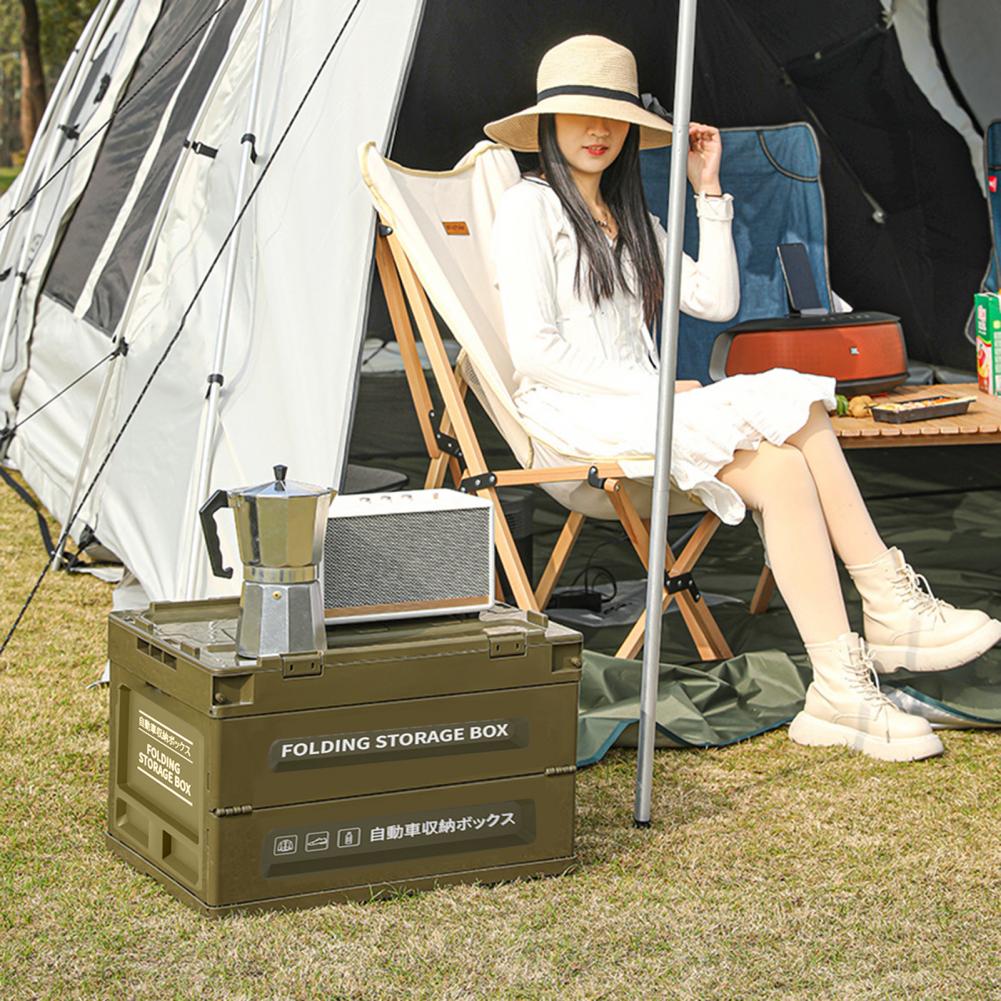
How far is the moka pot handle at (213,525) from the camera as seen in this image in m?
2.35

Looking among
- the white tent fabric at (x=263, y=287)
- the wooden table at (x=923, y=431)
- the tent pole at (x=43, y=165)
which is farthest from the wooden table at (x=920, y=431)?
the tent pole at (x=43, y=165)

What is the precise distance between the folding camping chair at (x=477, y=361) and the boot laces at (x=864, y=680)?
1.45ft

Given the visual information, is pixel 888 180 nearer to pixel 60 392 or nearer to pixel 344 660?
pixel 60 392

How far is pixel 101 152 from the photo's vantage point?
492 cm

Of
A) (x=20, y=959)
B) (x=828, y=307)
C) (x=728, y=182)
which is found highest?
(x=728, y=182)

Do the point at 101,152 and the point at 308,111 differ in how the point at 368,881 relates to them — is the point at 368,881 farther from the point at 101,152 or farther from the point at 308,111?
the point at 101,152

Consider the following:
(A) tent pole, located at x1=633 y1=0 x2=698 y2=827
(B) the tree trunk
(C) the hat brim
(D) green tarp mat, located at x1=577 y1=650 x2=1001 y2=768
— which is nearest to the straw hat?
(C) the hat brim

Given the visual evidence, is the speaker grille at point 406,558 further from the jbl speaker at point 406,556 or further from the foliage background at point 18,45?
the foliage background at point 18,45

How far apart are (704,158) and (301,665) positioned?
1709 millimetres

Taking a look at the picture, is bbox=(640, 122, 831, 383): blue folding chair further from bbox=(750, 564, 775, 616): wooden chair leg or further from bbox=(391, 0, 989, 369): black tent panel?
bbox=(750, 564, 775, 616): wooden chair leg

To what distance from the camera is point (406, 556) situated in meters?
2.46

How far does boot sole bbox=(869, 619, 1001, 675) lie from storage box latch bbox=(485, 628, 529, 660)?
1.03 m

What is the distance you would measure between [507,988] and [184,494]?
5.53ft

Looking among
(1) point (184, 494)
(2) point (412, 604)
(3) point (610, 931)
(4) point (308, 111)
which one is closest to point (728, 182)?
(4) point (308, 111)
